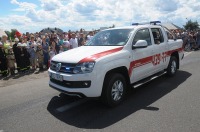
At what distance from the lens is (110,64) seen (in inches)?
206

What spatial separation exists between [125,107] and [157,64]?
2.26 metres

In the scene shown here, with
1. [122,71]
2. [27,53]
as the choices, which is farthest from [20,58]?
[122,71]

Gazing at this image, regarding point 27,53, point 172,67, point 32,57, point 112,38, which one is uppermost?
point 112,38

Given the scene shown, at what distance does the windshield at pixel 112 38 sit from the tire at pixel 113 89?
3.31 ft

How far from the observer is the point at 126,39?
6.07m

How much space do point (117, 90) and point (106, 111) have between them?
0.61 meters

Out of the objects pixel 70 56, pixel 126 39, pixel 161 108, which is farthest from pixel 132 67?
pixel 70 56

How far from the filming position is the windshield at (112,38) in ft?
20.2

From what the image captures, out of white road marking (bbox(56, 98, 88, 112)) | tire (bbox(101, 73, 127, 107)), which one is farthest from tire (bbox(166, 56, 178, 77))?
white road marking (bbox(56, 98, 88, 112))

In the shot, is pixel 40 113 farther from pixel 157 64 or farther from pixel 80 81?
pixel 157 64

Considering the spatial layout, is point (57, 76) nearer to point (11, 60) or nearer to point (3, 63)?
point (3, 63)

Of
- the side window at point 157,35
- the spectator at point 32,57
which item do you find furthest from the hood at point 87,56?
the spectator at point 32,57

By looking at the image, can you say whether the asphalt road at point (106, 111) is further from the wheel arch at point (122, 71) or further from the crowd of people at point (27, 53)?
the crowd of people at point (27, 53)

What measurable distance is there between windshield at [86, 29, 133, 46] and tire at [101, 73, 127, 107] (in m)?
1.01
